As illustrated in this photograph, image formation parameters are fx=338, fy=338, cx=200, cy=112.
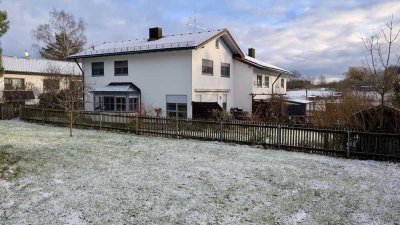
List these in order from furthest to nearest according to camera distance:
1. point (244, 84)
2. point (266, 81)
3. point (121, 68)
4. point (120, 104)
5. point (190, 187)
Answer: point (266, 81)
point (244, 84)
point (121, 68)
point (120, 104)
point (190, 187)

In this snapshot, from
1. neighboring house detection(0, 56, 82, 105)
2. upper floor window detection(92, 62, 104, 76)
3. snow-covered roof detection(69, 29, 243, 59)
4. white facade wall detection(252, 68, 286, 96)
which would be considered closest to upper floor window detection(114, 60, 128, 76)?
snow-covered roof detection(69, 29, 243, 59)

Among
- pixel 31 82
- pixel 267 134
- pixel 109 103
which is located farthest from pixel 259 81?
pixel 31 82

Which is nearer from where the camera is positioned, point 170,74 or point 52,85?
point 170,74

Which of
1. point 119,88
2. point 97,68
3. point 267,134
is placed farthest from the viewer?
point 97,68

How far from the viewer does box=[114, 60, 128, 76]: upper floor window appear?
2691cm

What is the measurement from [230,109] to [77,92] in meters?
12.3

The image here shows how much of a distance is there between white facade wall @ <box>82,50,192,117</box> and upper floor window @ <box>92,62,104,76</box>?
17.1 inches

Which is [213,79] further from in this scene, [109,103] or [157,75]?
[109,103]

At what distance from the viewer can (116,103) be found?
86.6 feet

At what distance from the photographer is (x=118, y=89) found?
25703mm

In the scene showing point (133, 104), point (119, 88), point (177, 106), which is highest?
point (119, 88)

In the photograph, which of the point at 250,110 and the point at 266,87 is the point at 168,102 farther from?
the point at 266,87

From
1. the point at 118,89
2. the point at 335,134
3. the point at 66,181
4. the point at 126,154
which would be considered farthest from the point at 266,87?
the point at 66,181

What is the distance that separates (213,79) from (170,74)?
377 centimetres
